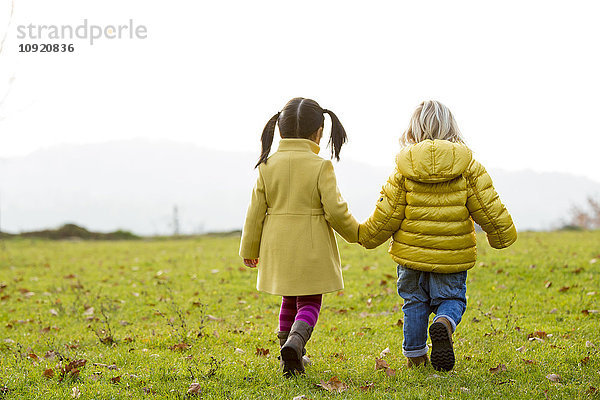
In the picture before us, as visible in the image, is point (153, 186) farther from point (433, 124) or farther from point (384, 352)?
point (433, 124)

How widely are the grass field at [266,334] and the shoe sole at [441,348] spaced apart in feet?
0.33

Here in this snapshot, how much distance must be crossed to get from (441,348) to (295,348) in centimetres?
104

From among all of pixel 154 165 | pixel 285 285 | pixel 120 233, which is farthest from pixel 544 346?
pixel 154 165

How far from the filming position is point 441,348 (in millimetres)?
3885

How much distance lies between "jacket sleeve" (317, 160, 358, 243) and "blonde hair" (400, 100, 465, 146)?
30.0 inches

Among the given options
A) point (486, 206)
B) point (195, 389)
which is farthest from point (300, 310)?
point (486, 206)

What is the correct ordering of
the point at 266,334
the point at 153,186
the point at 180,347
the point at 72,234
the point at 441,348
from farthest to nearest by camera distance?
the point at 153,186
the point at 72,234
the point at 266,334
the point at 180,347
the point at 441,348

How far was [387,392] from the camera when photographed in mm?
3682

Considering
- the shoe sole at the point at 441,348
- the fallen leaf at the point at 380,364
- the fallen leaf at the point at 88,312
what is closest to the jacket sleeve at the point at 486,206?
the shoe sole at the point at 441,348

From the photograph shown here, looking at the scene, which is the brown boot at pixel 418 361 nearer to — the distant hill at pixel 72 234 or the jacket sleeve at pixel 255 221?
the jacket sleeve at pixel 255 221

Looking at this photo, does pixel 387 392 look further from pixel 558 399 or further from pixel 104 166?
pixel 104 166

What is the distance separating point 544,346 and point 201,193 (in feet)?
515

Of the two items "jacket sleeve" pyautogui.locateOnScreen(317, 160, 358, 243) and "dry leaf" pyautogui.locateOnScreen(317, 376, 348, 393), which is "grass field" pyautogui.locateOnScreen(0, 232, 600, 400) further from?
"jacket sleeve" pyautogui.locateOnScreen(317, 160, 358, 243)

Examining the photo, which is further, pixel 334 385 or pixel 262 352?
pixel 262 352
